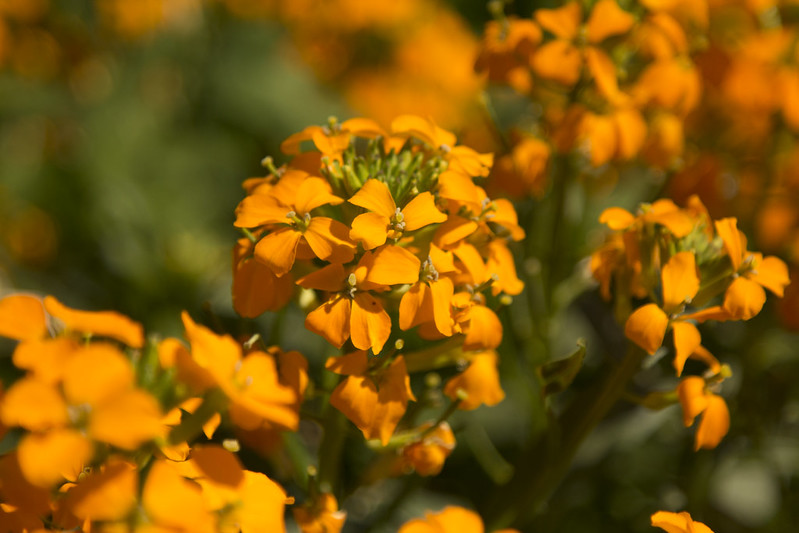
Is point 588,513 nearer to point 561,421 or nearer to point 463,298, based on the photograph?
point 561,421

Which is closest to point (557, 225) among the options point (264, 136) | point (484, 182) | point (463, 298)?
point (484, 182)

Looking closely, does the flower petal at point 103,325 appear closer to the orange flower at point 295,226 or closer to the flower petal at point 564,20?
the orange flower at point 295,226

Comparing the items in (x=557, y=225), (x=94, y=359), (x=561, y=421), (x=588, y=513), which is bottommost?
(x=588, y=513)

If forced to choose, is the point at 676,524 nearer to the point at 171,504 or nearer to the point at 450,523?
the point at 450,523

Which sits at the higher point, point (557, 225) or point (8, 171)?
point (557, 225)

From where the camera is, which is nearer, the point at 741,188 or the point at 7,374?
the point at 741,188

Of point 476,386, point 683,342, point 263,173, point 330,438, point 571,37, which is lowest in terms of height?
point 263,173

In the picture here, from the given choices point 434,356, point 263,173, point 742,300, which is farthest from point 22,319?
point 263,173
